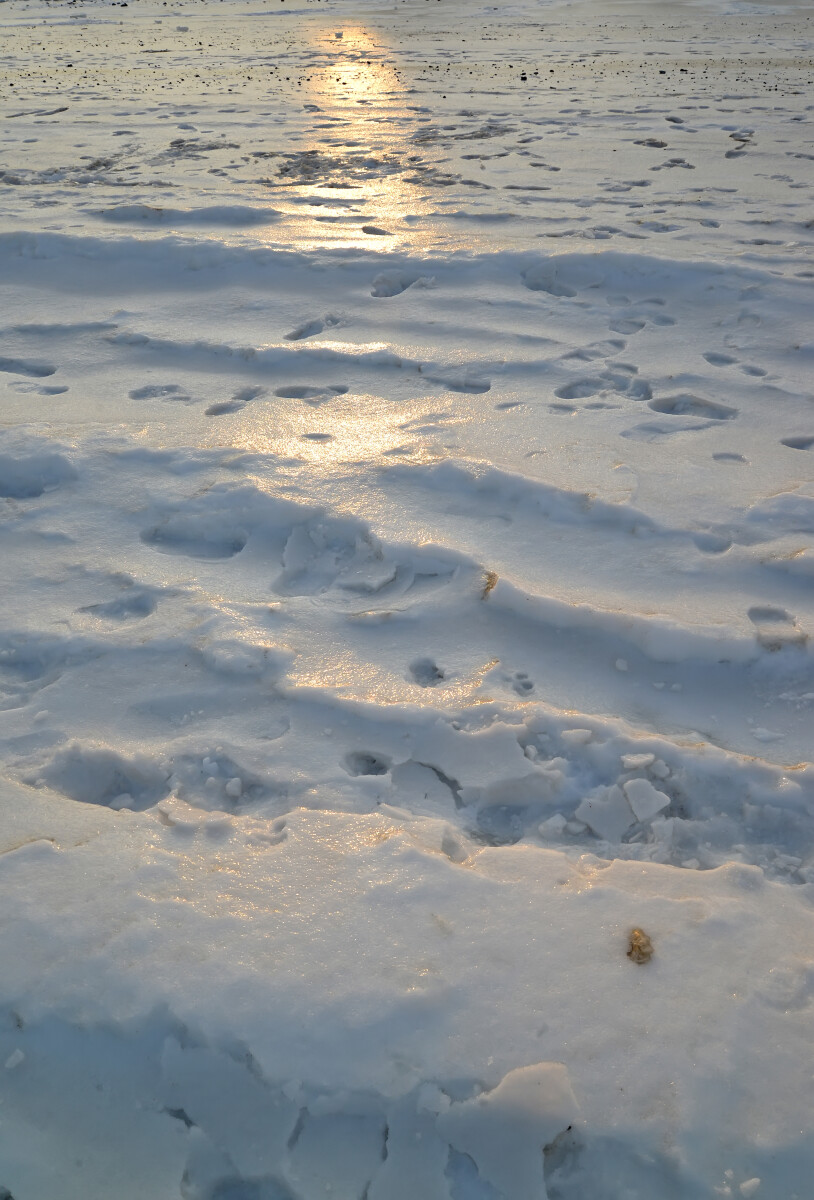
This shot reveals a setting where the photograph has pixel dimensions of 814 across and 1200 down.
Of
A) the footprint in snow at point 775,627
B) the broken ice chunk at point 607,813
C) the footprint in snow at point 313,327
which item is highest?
the footprint in snow at point 313,327

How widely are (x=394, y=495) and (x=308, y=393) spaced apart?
Answer: 77cm

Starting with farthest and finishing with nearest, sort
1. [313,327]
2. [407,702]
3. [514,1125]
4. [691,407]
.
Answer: [313,327] → [691,407] → [407,702] → [514,1125]

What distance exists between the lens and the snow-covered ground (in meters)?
1.33

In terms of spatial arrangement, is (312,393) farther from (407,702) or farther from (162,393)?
(407,702)

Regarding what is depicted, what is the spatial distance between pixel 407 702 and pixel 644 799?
20.8 inches

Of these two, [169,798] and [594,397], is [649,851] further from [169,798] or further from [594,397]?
[594,397]

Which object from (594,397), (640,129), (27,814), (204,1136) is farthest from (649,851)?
(640,129)

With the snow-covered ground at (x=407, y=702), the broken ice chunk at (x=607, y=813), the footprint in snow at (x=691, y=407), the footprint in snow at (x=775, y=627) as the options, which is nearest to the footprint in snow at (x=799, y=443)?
the snow-covered ground at (x=407, y=702)

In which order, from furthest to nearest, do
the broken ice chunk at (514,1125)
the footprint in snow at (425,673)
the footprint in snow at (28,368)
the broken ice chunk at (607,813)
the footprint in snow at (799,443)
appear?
the footprint in snow at (28,368) → the footprint in snow at (799,443) → the footprint in snow at (425,673) → the broken ice chunk at (607,813) → the broken ice chunk at (514,1125)

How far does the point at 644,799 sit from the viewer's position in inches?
68.4

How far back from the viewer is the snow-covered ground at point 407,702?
1.33m

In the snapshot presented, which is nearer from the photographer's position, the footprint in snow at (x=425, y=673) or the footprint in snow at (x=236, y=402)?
the footprint in snow at (x=425, y=673)

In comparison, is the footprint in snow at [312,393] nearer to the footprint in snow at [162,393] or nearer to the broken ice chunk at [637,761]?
the footprint in snow at [162,393]

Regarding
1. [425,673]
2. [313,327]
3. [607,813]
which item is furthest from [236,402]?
[607,813]
